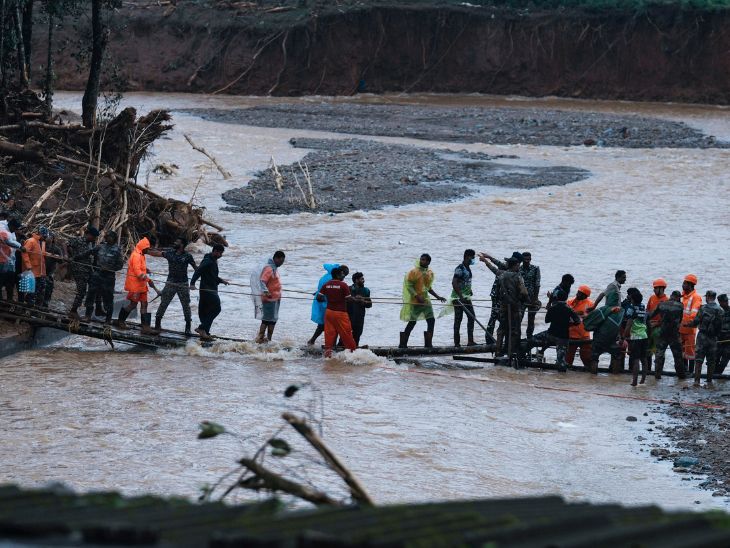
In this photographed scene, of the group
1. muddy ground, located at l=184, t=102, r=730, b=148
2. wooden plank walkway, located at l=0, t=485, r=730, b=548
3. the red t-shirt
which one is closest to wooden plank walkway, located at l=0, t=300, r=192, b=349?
the red t-shirt

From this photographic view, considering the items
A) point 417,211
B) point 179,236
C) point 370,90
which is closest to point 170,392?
point 179,236

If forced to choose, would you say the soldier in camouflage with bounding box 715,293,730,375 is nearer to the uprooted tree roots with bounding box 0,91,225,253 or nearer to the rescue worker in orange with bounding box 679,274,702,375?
the rescue worker in orange with bounding box 679,274,702,375

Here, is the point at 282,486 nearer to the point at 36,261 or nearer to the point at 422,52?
the point at 36,261

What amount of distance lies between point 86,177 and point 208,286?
655cm

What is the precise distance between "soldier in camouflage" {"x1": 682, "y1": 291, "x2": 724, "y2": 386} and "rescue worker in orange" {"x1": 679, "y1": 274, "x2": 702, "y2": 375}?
0.39 m

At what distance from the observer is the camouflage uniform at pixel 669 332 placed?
48.4 feet

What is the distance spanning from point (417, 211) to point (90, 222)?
38.7 ft

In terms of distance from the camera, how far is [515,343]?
602 inches

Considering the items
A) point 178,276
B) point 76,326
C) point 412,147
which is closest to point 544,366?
point 178,276

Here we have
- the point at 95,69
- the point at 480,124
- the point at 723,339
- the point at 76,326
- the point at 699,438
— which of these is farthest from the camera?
the point at 480,124

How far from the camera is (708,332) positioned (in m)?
14.6

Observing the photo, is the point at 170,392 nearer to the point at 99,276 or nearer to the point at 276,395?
the point at 276,395

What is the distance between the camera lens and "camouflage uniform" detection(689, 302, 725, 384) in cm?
1451

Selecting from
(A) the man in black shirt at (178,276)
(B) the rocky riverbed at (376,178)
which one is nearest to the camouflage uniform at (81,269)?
(A) the man in black shirt at (178,276)
